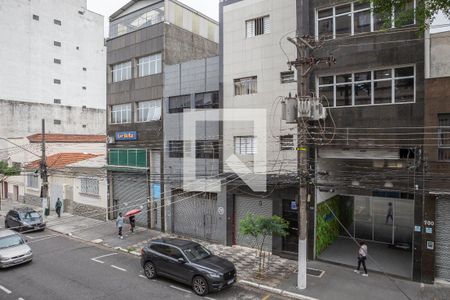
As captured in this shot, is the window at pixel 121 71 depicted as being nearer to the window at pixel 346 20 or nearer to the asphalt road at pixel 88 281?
the asphalt road at pixel 88 281

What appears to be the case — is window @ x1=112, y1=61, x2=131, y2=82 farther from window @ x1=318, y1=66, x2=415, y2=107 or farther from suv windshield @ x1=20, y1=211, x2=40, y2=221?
window @ x1=318, y1=66, x2=415, y2=107

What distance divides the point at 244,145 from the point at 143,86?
10647 mm

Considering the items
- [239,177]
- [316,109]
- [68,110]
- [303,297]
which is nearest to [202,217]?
[239,177]

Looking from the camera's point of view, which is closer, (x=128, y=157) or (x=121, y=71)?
(x=128, y=157)

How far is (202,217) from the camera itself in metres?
21.9

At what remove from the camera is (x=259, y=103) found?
1920cm

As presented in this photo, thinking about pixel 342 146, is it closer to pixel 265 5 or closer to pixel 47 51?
pixel 265 5

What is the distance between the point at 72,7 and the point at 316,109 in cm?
4827

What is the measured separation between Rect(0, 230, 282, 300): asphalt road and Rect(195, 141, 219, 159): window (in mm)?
7521

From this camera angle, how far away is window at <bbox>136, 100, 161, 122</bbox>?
24.9 metres

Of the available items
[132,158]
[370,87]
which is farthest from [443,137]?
[132,158]

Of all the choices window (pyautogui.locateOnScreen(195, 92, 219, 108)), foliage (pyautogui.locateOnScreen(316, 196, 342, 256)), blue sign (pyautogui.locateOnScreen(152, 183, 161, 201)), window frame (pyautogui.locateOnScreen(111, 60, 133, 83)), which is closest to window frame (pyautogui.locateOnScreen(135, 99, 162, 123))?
window frame (pyautogui.locateOnScreen(111, 60, 133, 83))

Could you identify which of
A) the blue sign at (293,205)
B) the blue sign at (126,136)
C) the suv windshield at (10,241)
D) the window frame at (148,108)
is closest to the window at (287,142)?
the blue sign at (293,205)

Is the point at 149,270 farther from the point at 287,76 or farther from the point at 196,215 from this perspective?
the point at 287,76
